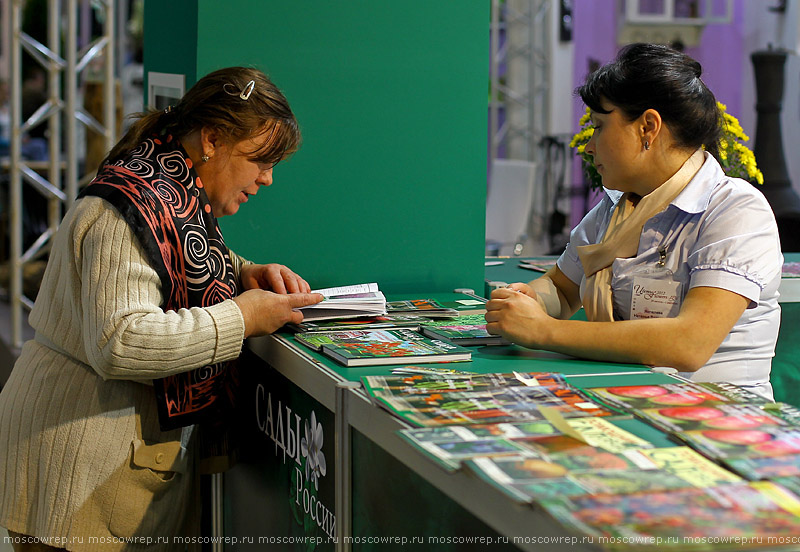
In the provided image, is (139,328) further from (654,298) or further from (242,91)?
(654,298)

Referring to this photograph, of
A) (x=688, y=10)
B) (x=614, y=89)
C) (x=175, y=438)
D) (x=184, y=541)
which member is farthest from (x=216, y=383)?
(x=688, y=10)

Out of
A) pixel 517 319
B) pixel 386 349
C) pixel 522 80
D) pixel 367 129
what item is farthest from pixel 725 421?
pixel 522 80

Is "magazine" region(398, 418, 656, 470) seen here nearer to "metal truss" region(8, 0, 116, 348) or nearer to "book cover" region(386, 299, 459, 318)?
"book cover" region(386, 299, 459, 318)

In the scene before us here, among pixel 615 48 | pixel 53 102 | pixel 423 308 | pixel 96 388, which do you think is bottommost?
pixel 96 388

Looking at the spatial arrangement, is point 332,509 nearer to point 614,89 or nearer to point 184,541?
point 184,541

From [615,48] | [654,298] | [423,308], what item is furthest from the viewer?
[615,48]

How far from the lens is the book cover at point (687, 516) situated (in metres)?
0.98

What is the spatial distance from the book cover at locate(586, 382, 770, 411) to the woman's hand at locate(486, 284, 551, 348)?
0.29m

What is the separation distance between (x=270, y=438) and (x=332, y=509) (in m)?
0.38

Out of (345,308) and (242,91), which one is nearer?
(242,91)

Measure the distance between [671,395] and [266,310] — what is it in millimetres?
844

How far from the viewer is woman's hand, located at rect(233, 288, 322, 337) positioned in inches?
74.9

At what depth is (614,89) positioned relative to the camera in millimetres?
2000

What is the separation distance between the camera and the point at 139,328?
5.52 feet
